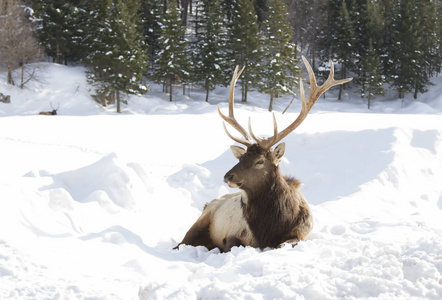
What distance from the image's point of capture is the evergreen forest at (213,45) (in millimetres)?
28234

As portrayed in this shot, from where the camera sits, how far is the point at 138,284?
2.84 metres

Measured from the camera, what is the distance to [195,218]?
711cm

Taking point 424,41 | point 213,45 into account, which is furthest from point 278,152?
point 424,41

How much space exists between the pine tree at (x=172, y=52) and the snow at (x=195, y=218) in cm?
1557

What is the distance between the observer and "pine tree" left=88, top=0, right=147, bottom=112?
91.6 feet

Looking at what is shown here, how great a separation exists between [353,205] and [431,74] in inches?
1403

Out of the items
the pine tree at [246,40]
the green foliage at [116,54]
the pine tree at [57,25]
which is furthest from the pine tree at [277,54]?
the pine tree at [57,25]

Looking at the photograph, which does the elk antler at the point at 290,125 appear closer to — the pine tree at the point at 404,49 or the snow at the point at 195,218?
the snow at the point at 195,218

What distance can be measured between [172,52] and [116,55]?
4.13m

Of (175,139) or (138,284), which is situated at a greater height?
(138,284)

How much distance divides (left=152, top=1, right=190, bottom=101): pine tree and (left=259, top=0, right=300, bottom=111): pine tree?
5.63 meters

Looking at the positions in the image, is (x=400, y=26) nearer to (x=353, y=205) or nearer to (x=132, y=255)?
(x=353, y=205)

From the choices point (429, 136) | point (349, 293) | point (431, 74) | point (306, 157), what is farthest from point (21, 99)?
point (431, 74)

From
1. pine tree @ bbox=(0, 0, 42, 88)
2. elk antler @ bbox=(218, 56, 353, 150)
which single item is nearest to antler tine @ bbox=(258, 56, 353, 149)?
elk antler @ bbox=(218, 56, 353, 150)
